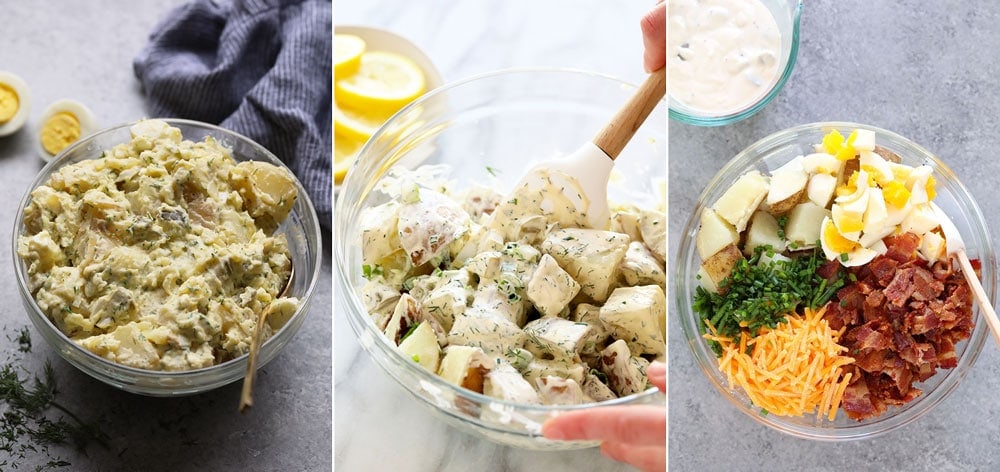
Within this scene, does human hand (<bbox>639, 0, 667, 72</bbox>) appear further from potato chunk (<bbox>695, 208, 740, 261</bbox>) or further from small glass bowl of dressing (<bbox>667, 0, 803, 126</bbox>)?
potato chunk (<bbox>695, 208, 740, 261</bbox>)

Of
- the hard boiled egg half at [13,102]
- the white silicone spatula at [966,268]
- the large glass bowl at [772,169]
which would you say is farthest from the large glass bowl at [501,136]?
the hard boiled egg half at [13,102]

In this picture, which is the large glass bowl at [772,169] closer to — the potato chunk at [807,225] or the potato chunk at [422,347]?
the potato chunk at [807,225]

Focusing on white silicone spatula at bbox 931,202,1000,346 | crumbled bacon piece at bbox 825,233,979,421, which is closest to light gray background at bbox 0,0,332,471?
crumbled bacon piece at bbox 825,233,979,421

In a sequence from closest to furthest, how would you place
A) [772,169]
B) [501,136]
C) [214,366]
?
1. [214,366]
2. [772,169]
3. [501,136]

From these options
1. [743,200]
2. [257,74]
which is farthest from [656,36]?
[257,74]

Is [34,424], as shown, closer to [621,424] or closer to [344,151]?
[344,151]

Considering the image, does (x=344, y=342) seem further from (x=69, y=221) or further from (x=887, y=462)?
(x=887, y=462)
